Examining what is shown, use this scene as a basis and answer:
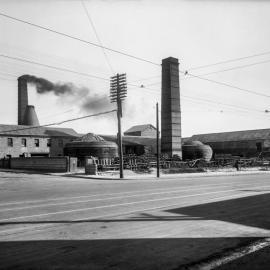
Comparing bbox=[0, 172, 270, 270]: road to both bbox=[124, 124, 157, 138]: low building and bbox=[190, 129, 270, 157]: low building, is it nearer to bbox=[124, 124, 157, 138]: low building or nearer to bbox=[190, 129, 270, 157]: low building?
bbox=[190, 129, 270, 157]: low building

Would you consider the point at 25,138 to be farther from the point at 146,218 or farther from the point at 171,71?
the point at 146,218

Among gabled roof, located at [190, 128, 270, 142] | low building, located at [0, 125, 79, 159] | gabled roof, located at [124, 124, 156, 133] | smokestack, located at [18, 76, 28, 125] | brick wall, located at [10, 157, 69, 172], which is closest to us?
brick wall, located at [10, 157, 69, 172]

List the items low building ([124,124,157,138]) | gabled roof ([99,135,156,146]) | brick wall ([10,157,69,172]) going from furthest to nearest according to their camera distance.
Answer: low building ([124,124,157,138]) < gabled roof ([99,135,156,146]) < brick wall ([10,157,69,172])

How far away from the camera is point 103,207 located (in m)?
11.3

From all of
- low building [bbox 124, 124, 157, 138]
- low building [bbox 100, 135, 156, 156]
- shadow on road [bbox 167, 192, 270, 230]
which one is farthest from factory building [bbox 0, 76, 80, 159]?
shadow on road [bbox 167, 192, 270, 230]

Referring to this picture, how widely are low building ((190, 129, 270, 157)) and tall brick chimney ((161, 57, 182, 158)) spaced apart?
29.0 meters

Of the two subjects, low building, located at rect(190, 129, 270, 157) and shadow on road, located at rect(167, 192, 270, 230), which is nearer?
shadow on road, located at rect(167, 192, 270, 230)

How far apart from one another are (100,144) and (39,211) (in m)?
38.6

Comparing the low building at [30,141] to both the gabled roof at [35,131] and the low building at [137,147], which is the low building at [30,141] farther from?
the low building at [137,147]

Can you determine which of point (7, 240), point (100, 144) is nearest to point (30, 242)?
point (7, 240)

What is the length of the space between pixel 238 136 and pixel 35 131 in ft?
Answer: 153

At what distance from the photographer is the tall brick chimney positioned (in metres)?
52.2

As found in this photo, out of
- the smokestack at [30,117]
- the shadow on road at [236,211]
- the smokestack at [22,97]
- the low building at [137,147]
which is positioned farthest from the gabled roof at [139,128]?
the shadow on road at [236,211]

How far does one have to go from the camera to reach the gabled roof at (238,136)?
7635 centimetres
